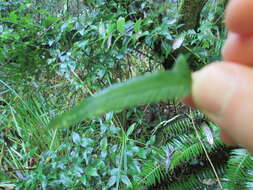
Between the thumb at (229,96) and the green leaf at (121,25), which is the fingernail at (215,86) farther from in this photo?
the green leaf at (121,25)

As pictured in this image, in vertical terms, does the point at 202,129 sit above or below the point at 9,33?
below

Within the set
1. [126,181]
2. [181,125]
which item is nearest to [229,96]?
[126,181]

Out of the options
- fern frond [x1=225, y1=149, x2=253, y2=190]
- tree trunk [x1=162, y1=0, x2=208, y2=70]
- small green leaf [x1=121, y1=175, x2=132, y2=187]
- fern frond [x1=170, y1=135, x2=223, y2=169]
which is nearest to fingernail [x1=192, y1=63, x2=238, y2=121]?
small green leaf [x1=121, y1=175, x2=132, y2=187]

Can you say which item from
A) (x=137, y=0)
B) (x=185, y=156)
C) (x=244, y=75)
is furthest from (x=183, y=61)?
(x=137, y=0)

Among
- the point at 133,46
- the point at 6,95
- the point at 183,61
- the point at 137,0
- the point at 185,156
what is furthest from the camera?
the point at 6,95

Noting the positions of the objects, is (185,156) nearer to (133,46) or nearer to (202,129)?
(202,129)

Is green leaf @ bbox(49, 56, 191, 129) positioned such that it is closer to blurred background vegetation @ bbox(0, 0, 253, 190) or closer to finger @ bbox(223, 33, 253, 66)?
finger @ bbox(223, 33, 253, 66)
